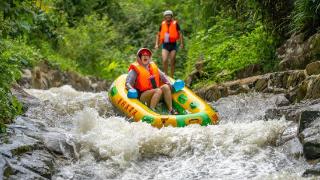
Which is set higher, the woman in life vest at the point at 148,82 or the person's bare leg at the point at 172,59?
the woman in life vest at the point at 148,82

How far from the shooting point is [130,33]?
20672 mm

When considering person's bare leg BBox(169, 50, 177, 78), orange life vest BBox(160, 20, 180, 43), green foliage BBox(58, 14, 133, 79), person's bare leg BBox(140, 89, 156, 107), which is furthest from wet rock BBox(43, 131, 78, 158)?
green foliage BBox(58, 14, 133, 79)

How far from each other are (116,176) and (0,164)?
118cm

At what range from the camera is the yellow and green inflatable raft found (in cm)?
726

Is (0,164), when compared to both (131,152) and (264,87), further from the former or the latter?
(264,87)

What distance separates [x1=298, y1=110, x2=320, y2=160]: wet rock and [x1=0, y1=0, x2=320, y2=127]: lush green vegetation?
2803mm

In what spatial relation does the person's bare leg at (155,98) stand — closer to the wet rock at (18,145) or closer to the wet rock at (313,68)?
the wet rock at (313,68)

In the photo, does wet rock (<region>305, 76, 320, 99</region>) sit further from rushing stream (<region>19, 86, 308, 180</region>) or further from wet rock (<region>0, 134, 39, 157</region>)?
wet rock (<region>0, 134, 39, 157</region>)

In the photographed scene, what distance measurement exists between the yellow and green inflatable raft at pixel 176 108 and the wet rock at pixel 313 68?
1.52m

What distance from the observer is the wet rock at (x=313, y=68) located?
25.0ft

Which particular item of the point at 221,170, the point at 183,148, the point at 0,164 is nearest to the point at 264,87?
the point at 183,148

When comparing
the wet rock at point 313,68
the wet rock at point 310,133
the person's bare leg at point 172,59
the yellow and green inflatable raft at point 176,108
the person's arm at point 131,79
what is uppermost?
the wet rock at point 313,68

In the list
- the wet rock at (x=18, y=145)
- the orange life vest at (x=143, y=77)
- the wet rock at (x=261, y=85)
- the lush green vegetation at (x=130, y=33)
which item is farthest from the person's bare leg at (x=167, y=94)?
the wet rock at (x=18, y=145)

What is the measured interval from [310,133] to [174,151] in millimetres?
1542
